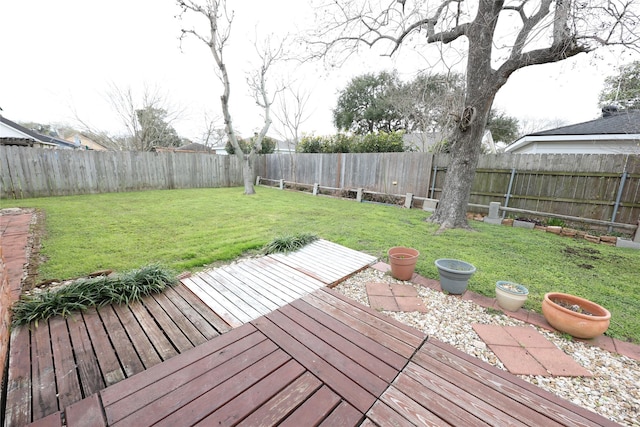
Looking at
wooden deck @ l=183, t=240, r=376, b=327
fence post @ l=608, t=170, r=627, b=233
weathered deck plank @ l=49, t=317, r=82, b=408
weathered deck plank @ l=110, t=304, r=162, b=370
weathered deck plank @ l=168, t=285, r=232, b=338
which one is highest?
fence post @ l=608, t=170, r=627, b=233

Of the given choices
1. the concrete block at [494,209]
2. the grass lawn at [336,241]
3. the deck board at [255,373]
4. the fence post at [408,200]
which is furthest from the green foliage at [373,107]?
the deck board at [255,373]

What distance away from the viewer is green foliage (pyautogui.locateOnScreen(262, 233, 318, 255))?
372 centimetres

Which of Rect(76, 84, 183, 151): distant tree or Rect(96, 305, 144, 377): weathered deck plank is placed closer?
Rect(96, 305, 144, 377): weathered deck plank

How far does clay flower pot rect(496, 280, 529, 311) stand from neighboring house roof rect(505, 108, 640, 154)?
6.83 m

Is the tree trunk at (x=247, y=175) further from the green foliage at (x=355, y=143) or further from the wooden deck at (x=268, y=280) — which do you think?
the wooden deck at (x=268, y=280)

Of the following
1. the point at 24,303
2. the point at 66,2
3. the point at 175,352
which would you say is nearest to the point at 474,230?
the point at 175,352

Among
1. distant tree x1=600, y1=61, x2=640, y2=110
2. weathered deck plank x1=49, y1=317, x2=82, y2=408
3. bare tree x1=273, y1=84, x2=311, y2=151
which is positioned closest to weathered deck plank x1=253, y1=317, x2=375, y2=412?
weathered deck plank x1=49, y1=317, x2=82, y2=408

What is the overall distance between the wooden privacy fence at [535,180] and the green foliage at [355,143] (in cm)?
102

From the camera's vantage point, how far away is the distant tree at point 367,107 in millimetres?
15805

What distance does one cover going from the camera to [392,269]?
3039 mm

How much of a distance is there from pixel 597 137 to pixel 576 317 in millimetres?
8714

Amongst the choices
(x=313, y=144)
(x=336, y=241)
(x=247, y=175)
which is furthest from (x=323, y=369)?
(x=313, y=144)

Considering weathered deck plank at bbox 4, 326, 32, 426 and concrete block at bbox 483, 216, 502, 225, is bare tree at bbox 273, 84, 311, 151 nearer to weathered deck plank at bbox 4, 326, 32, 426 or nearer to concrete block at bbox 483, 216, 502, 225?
concrete block at bbox 483, 216, 502, 225

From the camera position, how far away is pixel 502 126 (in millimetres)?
16172
